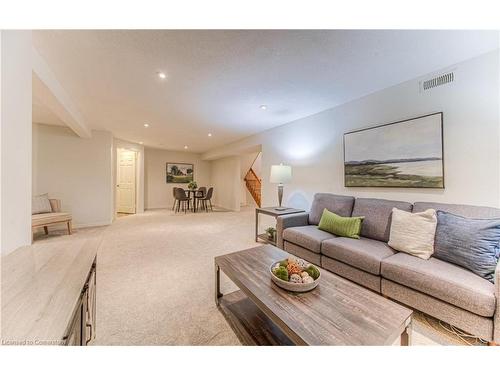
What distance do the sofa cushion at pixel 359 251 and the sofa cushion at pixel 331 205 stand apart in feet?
1.55

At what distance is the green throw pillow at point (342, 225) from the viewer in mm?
2221

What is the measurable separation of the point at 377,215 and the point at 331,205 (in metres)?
0.61

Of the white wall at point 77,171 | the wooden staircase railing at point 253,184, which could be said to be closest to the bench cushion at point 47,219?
the white wall at point 77,171

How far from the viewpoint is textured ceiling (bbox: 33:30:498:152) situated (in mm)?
1526

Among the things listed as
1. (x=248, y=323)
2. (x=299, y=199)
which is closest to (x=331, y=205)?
(x=299, y=199)

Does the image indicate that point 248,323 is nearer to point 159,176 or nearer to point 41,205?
point 41,205

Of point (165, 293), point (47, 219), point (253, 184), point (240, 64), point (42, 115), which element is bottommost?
point (165, 293)

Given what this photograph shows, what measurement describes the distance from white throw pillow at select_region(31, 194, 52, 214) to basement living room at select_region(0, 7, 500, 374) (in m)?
0.02

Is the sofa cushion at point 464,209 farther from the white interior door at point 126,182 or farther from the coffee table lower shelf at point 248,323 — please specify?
the white interior door at point 126,182

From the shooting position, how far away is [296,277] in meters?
1.23
